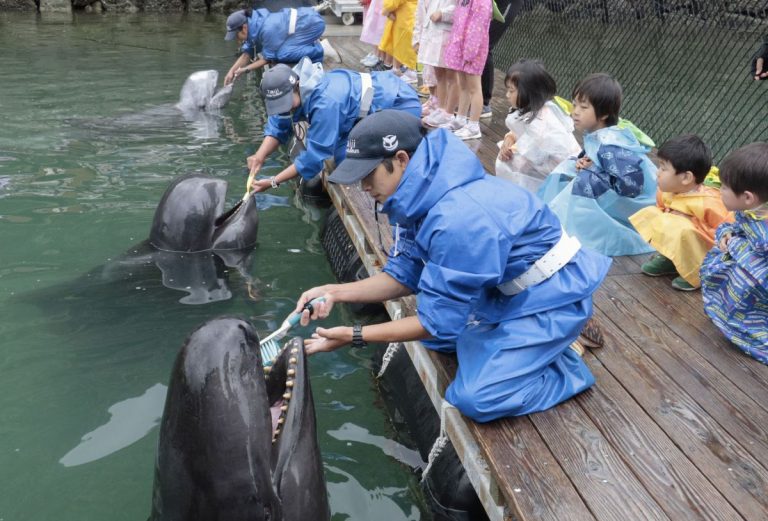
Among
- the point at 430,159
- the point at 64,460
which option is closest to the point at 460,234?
the point at 430,159

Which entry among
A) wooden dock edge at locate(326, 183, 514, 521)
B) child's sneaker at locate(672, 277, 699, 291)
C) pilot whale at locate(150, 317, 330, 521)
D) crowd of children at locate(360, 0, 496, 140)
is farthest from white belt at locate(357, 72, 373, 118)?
pilot whale at locate(150, 317, 330, 521)

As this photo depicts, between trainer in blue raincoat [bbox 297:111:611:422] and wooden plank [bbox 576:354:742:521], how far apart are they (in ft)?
0.43

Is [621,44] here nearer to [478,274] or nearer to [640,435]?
[640,435]

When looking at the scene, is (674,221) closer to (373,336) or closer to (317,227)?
(373,336)

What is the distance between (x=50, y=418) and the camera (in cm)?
457

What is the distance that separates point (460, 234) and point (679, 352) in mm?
1531

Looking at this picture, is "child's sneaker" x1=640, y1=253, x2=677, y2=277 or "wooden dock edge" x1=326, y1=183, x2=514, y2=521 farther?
"child's sneaker" x1=640, y1=253, x2=677, y2=277

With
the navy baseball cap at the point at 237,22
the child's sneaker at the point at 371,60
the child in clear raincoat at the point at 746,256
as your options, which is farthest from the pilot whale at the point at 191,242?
the child's sneaker at the point at 371,60

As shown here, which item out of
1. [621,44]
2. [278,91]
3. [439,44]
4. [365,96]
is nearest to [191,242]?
[278,91]

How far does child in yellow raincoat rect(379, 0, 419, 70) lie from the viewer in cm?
910

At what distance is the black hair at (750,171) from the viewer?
3.94 m

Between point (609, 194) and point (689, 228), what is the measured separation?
0.70 meters

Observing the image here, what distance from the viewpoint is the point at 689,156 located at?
4.67 meters

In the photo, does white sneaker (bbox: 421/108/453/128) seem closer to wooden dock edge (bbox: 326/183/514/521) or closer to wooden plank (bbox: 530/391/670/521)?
wooden dock edge (bbox: 326/183/514/521)
